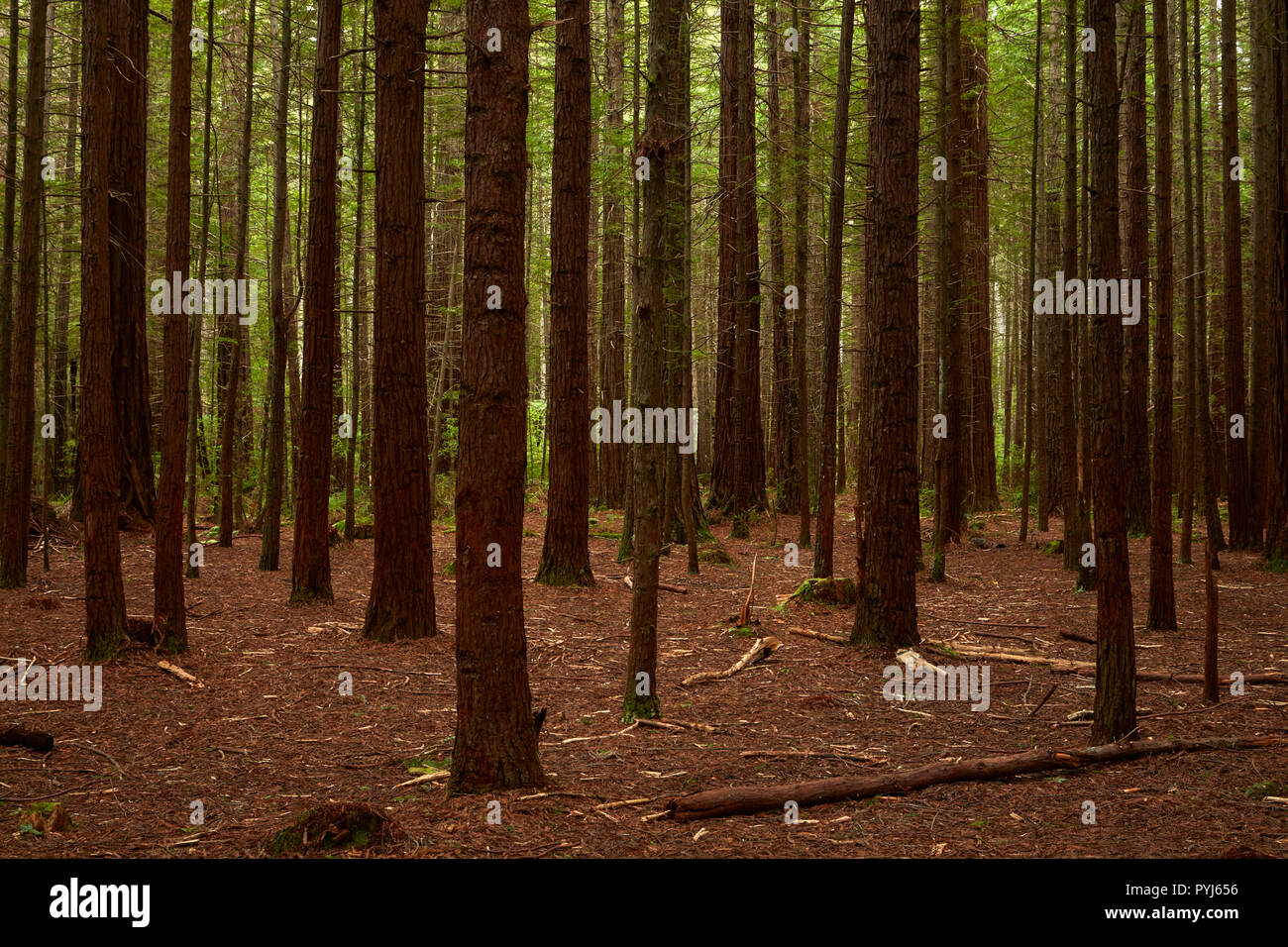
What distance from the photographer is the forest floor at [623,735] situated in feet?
15.8

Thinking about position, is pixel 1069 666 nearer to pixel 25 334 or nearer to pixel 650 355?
pixel 650 355

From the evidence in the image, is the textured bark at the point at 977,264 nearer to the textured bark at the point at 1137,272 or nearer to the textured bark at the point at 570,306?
the textured bark at the point at 1137,272

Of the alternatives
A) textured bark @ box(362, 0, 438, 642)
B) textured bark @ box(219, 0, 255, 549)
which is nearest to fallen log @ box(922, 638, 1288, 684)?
textured bark @ box(362, 0, 438, 642)

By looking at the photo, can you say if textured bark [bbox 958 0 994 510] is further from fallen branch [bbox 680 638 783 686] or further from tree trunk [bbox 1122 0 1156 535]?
fallen branch [bbox 680 638 783 686]

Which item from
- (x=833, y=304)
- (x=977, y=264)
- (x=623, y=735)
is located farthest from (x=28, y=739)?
(x=977, y=264)

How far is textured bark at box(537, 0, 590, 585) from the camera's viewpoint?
12055mm

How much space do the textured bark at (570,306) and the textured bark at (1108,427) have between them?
7214 millimetres

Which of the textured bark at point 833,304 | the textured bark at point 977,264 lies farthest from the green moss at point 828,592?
the textured bark at point 977,264

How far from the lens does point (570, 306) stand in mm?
12234

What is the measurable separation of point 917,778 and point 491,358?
11.6 ft

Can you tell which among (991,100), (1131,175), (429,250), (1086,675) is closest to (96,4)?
(1086,675)

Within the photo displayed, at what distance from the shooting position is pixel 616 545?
1800cm

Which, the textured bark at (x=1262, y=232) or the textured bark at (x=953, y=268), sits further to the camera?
the textured bark at (x=953, y=268)

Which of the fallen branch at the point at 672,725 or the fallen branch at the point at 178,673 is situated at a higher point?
the fallen branch at the point at 178,673
